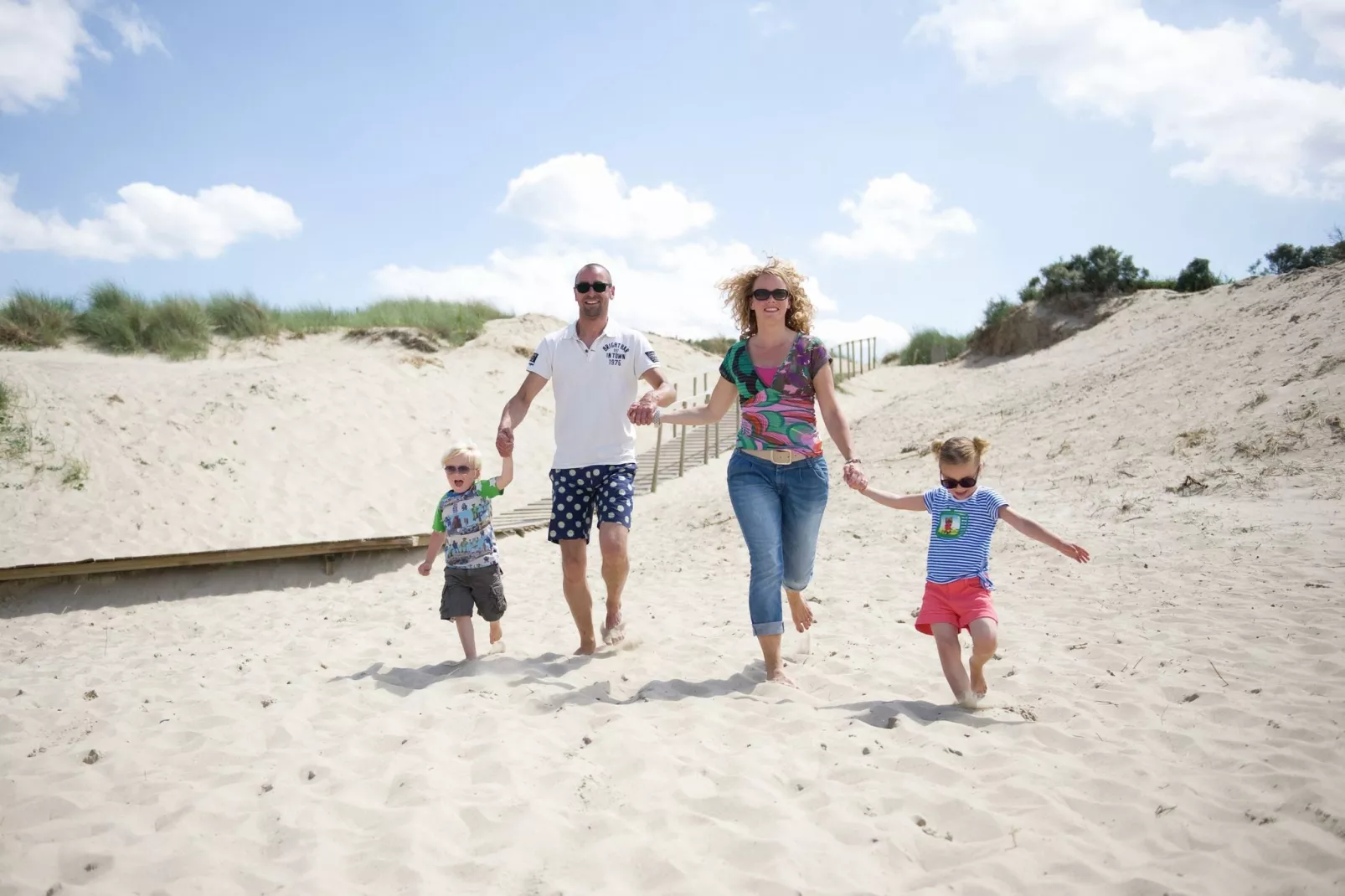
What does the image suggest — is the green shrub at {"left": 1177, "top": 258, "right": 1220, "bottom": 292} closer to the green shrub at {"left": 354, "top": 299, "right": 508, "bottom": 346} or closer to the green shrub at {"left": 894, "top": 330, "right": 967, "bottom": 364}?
the green shrub at {"left": 894, "top": 330, "right": 967, "bottom": 364}

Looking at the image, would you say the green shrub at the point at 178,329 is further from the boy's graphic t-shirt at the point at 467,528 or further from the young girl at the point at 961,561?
the young girl at the point at 961,561

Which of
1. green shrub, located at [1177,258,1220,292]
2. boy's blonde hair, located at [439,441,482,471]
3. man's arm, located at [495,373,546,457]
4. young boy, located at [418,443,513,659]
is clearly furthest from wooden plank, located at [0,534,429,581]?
green shrub, located at [1177,258,1220,292]

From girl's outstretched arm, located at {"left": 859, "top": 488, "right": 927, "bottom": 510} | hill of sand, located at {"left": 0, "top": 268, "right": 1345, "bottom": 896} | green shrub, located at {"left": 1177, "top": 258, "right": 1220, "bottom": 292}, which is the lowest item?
hill of sand, located at {"left": 0, "top": 268, "right": 1345, "bottom": 896}

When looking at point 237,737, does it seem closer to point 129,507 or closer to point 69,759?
point 69,759

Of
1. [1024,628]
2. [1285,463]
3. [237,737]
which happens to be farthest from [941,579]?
[1285,463]

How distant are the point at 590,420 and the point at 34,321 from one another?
1795 centimetres

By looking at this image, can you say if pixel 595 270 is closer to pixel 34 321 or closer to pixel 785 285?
pixel 785 285

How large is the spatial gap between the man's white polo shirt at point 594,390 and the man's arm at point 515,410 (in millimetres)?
76

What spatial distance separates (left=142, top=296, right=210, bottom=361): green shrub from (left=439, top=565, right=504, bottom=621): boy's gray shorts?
15326mm

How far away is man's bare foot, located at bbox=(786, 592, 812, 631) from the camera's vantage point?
14.8ft

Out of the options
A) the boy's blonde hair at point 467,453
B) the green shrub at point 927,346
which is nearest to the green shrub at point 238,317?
the boy's blonde hair at point 467,453

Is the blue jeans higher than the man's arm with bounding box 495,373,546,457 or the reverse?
the reverse

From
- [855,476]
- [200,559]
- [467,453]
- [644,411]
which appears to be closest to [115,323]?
[200,559]

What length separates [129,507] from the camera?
1044 cm
